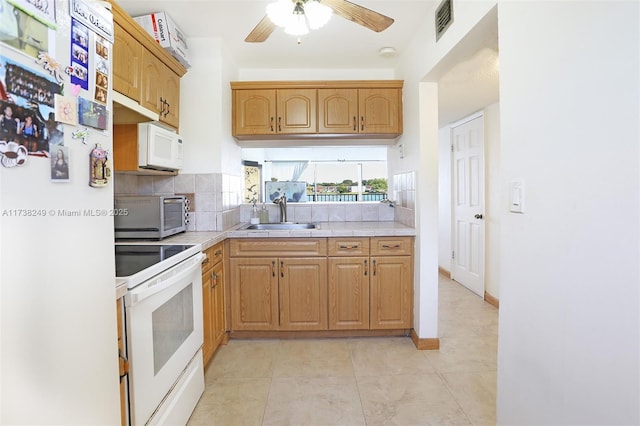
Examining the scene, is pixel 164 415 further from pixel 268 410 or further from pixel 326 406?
pixel 326 406

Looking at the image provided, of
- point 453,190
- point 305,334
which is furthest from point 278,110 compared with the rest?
point 453,190

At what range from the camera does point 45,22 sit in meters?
0.78

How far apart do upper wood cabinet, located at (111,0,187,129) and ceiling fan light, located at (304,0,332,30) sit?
1079 mm

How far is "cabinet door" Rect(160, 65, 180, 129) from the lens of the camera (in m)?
2.29

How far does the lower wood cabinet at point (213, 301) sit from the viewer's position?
213 centimetres

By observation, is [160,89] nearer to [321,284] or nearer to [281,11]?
[281,11]

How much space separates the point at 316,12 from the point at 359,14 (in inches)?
9.5

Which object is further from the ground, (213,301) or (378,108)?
(378,108)

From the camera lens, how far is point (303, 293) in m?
2.59

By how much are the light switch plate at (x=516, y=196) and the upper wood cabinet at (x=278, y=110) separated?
191cm

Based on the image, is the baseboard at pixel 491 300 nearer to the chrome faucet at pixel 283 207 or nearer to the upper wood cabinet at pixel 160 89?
the chrome faucet at pixel 283 207

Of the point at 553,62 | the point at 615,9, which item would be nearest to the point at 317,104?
the point at 553,62

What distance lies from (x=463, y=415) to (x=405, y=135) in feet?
6.76

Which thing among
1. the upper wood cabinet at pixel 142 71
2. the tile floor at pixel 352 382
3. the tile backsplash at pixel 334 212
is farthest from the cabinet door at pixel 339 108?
the tile floor at pixel 352 382
